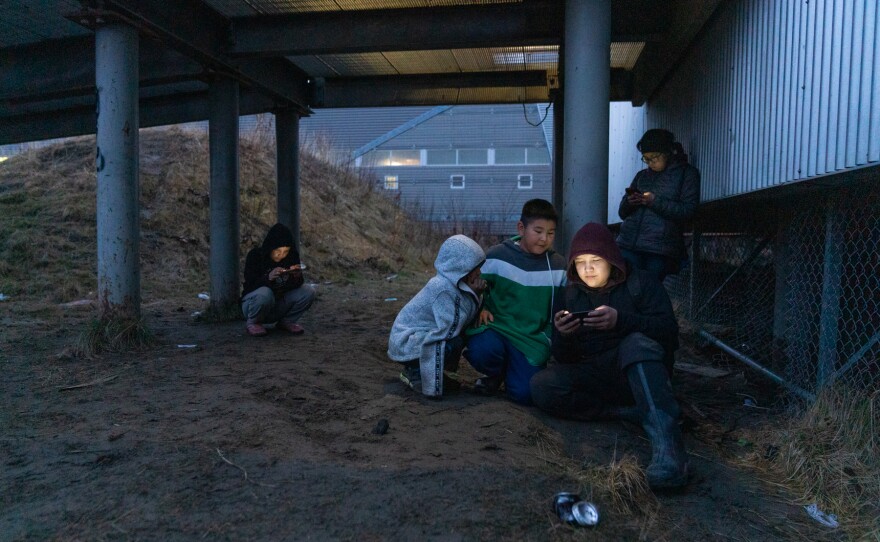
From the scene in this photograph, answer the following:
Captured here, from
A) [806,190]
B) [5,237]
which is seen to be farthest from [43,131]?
[806,190]

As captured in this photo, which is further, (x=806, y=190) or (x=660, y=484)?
(x=806, y=190)

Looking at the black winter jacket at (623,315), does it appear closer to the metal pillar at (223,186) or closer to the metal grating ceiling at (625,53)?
the metal grating ceiling at (625,53)

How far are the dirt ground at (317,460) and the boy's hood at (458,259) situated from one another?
2.97 ft

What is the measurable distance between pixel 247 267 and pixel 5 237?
7.37m

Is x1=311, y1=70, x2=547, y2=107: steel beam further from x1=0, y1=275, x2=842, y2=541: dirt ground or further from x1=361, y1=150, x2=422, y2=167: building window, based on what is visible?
x1=361, y1=150, x2=422, y2=167: building window

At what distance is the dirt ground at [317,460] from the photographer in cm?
277

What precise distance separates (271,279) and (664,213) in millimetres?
3947

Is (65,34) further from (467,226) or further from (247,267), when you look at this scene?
(467,226)

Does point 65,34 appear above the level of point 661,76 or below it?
above

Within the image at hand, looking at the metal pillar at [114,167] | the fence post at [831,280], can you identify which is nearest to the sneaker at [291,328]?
the metal pillar at [114,167]

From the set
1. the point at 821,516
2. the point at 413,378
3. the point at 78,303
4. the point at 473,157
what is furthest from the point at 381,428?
the point at 473,157

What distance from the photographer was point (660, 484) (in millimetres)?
3303

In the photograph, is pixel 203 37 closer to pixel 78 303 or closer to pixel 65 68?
pixel 65 68

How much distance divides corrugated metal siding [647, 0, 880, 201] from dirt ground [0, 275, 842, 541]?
5.97ft
